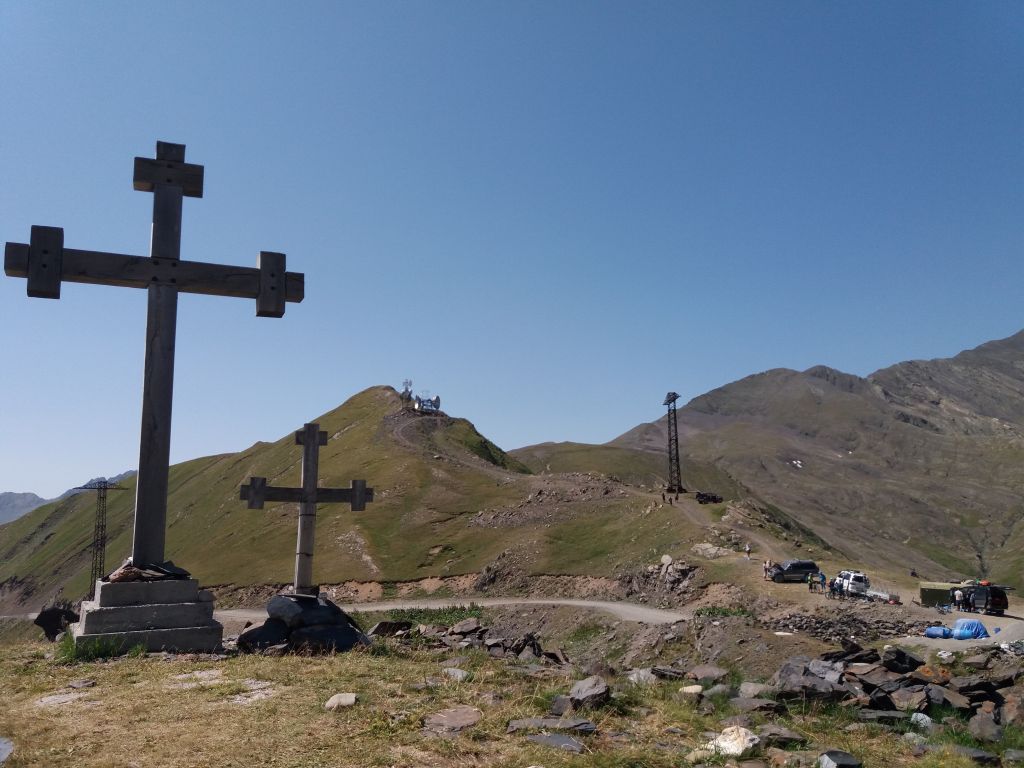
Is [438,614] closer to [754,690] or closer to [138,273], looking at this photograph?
[138,273]

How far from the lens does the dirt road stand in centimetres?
4188

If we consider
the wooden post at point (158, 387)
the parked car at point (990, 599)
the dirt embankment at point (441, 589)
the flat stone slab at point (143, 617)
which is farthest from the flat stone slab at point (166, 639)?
the dirt embankment at point (441, 589)

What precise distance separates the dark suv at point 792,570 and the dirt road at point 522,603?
5.31 metres

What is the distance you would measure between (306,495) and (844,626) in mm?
26826

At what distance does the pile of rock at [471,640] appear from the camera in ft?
48.7

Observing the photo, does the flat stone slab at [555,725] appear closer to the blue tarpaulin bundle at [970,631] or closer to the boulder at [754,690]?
the boulder at [754,690]

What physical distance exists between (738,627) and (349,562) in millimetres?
45623

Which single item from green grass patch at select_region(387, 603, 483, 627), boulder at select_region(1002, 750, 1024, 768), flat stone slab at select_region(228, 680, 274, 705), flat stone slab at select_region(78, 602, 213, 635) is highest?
flat stone slab at select_region(78, 602, 213, 635)

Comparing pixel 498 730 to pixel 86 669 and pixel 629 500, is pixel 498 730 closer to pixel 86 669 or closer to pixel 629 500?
pixel 86 669

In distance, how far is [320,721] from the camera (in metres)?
7.67

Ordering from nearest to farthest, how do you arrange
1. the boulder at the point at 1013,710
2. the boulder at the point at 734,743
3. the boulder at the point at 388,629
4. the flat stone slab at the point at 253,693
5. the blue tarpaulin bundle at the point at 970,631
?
the boulder at the point at 734,743, the flat stone slab at the point at 253,693, the boulder at the point at 1013,710, the boulder at the point at 388,629, the blue tarpaulin bundle at the point at 970,631

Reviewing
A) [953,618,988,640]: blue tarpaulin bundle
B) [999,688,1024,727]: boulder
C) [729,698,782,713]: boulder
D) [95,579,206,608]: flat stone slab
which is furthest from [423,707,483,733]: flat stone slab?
[953,618,988,640]: blue tarpaulin bundle

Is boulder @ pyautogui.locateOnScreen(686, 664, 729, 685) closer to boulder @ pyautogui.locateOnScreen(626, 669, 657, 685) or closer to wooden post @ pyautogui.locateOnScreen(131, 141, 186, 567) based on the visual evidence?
boulder @ pyautogui.locateOnScreen(626, 669, 657, 685)

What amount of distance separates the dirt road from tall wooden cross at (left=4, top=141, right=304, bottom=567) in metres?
26.7
